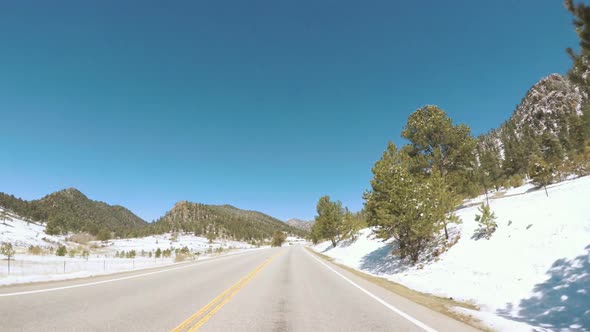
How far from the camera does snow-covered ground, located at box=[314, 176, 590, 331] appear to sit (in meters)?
7.07

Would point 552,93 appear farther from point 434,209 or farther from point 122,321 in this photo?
point 122,321

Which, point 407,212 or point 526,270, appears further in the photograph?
point 407,212

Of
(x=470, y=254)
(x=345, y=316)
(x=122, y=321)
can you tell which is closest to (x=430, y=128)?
(x=470, y=254)

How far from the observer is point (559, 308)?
7191mm

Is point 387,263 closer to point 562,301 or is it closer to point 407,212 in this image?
point 407,212

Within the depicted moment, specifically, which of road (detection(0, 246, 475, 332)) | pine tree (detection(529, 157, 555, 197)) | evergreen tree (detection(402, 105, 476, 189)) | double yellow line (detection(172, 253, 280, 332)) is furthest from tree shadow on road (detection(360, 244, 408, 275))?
double yellow line (detection(172, 253, 280, 332))

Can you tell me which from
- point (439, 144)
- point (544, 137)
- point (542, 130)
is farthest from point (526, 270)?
point (542, 130)

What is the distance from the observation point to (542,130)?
6063 inches

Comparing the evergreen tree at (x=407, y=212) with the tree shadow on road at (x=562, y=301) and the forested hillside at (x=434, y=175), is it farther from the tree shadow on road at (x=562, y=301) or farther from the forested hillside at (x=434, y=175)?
Answer: the tree shadow on road at (x=562, y=301)

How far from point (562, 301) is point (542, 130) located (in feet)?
627

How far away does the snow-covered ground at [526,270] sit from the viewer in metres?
7.07

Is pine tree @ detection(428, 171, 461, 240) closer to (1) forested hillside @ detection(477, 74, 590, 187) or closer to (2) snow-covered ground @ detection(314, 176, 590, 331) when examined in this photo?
(2) snow-covered ground @ detection(314, 176, 590, 331)

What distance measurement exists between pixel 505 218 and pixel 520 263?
6.08 meters

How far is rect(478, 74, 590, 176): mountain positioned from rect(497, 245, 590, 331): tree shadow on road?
7570 centimetres
